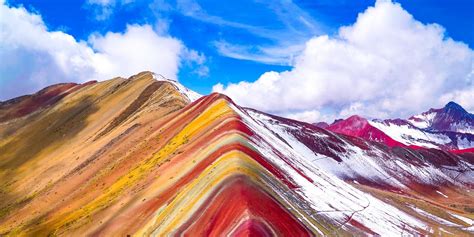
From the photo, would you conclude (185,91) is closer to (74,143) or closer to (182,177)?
(74,143)

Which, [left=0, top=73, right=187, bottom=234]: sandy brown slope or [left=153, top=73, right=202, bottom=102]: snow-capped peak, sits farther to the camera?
[left=153, top=73, right=202, bottom=102]: snow-capped peak

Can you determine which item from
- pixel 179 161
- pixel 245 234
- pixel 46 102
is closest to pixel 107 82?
pixel 46 102

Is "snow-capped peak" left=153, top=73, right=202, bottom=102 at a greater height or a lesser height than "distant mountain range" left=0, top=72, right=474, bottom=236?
greater

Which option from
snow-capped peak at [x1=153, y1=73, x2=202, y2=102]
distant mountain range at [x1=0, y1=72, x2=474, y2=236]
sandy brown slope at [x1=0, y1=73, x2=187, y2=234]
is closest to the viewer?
distant mountain range at [x1=0, y1=72, x2=474, y2=236]

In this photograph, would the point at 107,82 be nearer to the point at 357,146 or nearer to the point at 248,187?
the point at 357,146

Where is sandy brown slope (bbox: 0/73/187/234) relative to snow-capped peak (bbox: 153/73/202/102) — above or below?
below

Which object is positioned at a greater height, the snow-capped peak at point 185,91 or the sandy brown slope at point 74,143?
the snow-capped peak at point 185,91

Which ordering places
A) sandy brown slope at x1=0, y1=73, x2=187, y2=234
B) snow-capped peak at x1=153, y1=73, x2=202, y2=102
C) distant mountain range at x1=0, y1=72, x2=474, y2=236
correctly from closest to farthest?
distant mountain range at x1=0, y1=72, x2=474, y2=236 < sandy brown slope at x1=0, y1=73, x2=187, y2=234 < snow-capped peak at x1=153, y1=73, x2=202, y2=102

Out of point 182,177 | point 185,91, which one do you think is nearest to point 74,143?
point 185,91
